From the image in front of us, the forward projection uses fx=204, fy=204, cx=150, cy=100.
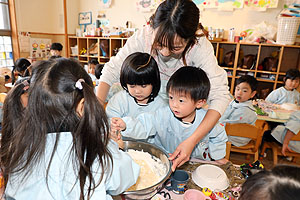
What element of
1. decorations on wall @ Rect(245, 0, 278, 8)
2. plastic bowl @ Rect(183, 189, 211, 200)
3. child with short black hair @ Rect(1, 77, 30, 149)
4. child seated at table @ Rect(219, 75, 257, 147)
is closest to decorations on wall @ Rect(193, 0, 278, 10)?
decorations on wall @ Rect(245, 0, 278, 8)

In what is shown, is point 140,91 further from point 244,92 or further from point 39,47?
point 39,47

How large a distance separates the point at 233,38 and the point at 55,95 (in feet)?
13.8

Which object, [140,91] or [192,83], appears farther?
[140,91]

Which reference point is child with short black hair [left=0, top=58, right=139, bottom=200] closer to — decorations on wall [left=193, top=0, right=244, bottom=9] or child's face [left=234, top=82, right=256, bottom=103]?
child's face [left=234, top=82, right=256, bottom=103]

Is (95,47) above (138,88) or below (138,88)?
above

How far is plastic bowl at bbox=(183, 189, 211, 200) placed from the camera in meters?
0.89

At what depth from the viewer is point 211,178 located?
39.0 inches

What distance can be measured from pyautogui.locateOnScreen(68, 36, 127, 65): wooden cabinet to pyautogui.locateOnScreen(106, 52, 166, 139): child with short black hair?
3.77m

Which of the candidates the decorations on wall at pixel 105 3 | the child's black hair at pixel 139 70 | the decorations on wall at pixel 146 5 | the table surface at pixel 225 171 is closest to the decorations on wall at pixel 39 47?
the decorations on wall at pixel 105 3

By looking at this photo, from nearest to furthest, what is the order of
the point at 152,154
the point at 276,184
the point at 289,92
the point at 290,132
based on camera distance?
the point at 276,184, the point at 152,154, the point at 290,132, the point at 289,92

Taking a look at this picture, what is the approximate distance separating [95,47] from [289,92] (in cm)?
465

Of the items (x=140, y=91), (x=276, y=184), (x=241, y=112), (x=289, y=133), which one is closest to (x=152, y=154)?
(x=140, y=91)

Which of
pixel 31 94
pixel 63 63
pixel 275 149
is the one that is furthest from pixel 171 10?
pixel 275 149

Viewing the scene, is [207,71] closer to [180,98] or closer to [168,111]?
[180,98]
